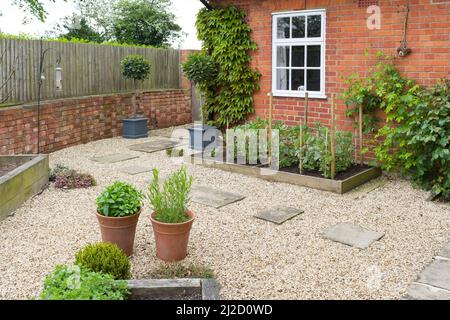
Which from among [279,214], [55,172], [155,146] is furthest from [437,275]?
[155,146]

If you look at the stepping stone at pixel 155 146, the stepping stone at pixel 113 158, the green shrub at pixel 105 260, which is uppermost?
the stepping stone at pixel 155 146

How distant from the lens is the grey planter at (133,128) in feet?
36.1

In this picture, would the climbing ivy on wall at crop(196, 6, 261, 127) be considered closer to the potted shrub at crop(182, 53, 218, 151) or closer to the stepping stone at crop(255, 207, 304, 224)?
the potted shrub at crop(182, 53, 218, 151)

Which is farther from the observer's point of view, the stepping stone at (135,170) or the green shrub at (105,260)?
the stepping stone at (135,170)

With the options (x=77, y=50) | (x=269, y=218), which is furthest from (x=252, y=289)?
(x=77, y=50)

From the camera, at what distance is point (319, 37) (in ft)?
26.5

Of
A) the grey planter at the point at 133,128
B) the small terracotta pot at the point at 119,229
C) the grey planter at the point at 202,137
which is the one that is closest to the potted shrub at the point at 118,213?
the small terracotta pot at the point at 119,229

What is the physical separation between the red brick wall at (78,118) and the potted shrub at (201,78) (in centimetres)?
233

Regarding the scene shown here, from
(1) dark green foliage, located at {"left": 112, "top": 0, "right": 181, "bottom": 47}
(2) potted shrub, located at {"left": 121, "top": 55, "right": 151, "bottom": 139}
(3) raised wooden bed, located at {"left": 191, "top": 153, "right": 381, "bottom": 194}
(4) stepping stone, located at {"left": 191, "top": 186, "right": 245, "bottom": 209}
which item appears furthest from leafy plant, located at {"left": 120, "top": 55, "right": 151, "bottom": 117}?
(1) dark green foliage, located at {"left": 112, "top": 0, "right": 181, "bottom": 47}

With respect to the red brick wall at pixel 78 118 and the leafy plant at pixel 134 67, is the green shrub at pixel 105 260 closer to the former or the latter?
the red brick wall at pixel 78 118

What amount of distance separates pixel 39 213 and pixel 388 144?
471cm

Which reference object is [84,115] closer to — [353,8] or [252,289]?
[353,8]

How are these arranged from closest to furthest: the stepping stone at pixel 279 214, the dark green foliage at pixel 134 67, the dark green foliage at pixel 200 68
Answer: the stepping stone at pixel 279 214
the dark green foliage at pixel 200 68
the dark green foliage at pixel 134 67

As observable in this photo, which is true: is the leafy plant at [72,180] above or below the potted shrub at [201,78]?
below
